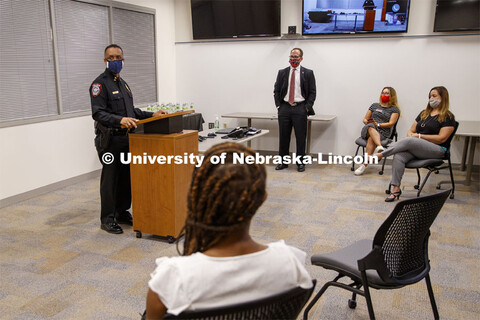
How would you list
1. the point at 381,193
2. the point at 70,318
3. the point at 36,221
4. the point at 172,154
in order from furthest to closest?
the point at 381,193 < the point at 36,221 < the point at 172,154 < the point at 70,318

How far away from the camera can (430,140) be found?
4504 mm

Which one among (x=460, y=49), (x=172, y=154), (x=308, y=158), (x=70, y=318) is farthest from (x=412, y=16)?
(x=70, y=318)

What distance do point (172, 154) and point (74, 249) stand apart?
1.11 m

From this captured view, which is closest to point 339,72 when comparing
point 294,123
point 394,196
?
point 294,123

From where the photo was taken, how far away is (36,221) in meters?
3.89

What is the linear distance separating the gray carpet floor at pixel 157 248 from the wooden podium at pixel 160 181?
0.59 ft

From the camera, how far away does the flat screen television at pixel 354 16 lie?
586 centimetres

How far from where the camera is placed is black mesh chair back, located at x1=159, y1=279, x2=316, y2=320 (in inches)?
40.7

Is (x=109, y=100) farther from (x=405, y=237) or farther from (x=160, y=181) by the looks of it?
(x=405, y=237)

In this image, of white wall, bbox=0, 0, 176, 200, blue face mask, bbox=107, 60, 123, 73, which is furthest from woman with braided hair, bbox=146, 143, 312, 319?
white wall, bbox=0, 0, 176, 200

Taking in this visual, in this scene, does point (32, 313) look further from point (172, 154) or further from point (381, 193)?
point (381, 193)

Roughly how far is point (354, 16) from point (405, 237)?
4895mm

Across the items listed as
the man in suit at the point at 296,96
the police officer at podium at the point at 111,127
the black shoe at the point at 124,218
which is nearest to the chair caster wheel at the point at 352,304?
the police officer at podium at the point at 111,127

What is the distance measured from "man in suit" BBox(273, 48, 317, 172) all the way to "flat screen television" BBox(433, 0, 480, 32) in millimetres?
1921
